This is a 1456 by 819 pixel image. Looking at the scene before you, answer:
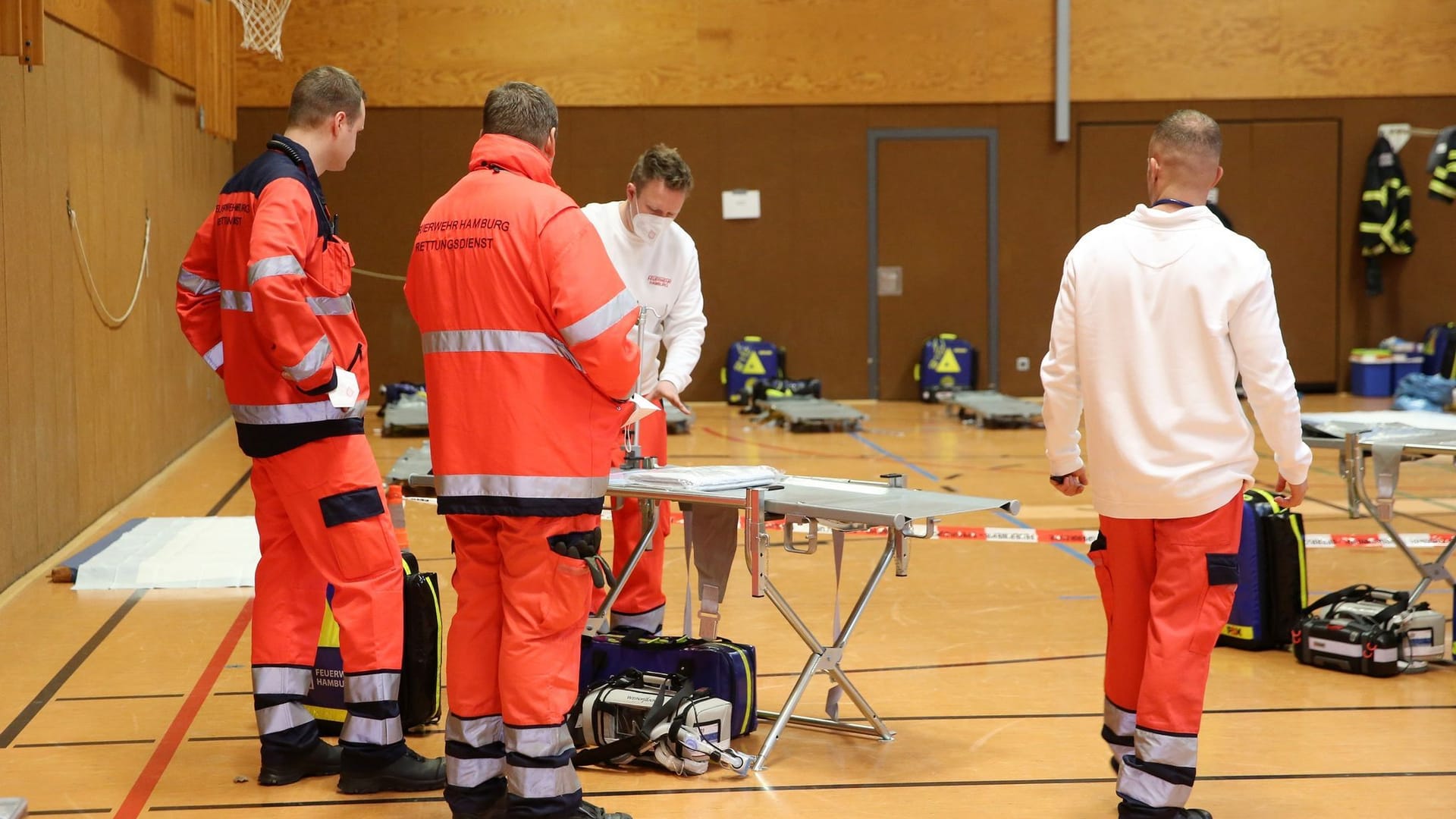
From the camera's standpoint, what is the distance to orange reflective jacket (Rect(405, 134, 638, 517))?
3.24 meters

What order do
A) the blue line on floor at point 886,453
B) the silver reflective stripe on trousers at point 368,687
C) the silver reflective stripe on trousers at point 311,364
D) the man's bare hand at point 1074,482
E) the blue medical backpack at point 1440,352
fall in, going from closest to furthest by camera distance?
the silver reflective stripe on trousers at point 311,364
the man's bare hand at point 1074,482
the silver reflective stripe on trousers at point 368,687
the blue line on floor at point 886,453
the blue medical backpack at point 1440,352

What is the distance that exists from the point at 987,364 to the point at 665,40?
4932mm

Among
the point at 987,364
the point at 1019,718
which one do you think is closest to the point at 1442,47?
the point at 987,364

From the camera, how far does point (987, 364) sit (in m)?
15.1

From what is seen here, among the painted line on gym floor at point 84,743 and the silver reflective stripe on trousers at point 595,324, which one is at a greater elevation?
the silver reflective stripe on trousers at point 595,324

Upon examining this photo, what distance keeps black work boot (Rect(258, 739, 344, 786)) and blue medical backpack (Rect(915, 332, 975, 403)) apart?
11118 mm

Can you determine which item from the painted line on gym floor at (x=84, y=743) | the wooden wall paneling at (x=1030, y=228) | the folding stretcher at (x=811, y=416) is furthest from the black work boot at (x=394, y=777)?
the wooden wall paneling at (x=1030, y=228)

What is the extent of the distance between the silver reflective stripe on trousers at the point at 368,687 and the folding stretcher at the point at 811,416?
8549 millimetres

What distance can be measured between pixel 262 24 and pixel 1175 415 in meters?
9.62

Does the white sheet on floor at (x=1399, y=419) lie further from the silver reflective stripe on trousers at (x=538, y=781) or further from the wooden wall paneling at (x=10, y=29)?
the wooden wall paneling at (x=10, y=29)

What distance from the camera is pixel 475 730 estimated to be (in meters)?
3.42

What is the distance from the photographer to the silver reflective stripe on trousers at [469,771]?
3420mm

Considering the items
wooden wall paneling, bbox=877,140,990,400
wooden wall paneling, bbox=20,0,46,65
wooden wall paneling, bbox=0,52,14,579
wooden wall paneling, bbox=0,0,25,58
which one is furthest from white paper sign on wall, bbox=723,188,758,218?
wooden wall paneling, bbox=0,0,25,58

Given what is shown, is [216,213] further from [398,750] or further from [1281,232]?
[1281,232]
